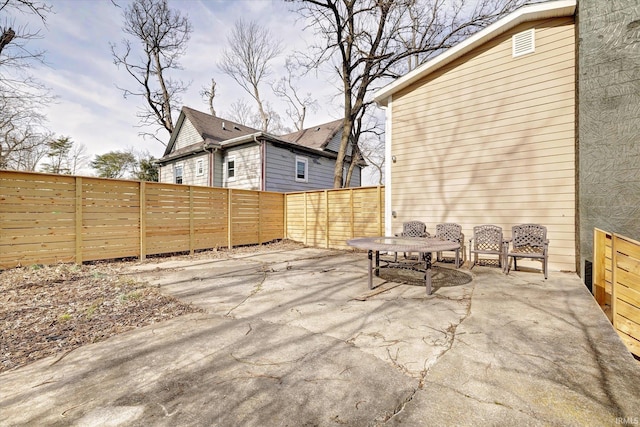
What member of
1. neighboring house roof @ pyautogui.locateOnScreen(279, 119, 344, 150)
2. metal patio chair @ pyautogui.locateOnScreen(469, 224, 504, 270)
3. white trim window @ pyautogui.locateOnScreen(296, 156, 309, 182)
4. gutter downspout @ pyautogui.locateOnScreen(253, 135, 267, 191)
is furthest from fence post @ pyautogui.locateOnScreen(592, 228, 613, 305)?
neighboring house roof @ pyautogui.locateOnScreen(279, 119, 344, 150)

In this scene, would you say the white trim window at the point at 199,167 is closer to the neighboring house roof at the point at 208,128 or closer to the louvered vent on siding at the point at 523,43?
the neighboring house roof at the point at 208,128

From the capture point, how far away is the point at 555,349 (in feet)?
7.13

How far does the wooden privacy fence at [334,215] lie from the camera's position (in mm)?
7504

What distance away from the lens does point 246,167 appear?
12.0 meters

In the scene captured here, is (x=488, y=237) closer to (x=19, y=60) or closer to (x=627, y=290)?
(x=627, y=290)

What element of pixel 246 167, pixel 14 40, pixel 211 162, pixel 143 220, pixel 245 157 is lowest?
pixel 143 220

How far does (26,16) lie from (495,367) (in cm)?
1114

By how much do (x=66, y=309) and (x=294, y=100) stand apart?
59.1 feet

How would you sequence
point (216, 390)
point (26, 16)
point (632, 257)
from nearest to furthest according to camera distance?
point (216, 390) → point (632, 257) → point (26, 16)

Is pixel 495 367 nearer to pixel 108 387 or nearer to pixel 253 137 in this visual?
pixel 108 387

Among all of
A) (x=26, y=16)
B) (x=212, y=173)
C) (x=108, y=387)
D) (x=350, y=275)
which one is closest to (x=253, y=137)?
(x=212, y=173)

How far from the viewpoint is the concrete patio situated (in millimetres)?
1474

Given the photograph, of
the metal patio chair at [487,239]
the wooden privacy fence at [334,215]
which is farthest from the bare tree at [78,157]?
the metal patio chair at [487,239]

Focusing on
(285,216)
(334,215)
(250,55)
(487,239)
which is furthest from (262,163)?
(250,55)
